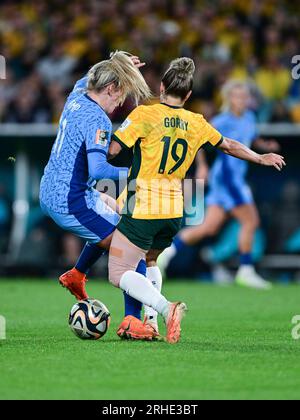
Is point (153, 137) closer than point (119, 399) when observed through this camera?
No

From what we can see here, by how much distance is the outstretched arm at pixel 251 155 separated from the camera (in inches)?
314

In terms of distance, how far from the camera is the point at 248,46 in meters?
18.3

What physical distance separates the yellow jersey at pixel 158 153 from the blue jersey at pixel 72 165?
0.42m

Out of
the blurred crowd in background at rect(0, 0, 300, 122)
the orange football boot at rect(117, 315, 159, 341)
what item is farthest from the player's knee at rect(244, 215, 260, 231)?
the orange football boot at rect(117, 315, 159, 341)

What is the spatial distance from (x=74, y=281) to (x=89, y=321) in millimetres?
865

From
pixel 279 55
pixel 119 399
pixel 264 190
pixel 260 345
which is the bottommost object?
pixel 119 399

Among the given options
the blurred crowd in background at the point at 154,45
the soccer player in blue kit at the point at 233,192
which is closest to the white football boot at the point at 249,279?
the soccer player in blue kit at the point at 233,192

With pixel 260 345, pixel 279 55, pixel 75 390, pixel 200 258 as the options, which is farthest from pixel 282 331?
pixel 279 55

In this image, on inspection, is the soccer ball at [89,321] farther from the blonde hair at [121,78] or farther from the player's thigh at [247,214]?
the player's thigh at [247,214]

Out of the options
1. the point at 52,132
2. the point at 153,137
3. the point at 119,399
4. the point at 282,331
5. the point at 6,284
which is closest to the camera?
the point at 119,399

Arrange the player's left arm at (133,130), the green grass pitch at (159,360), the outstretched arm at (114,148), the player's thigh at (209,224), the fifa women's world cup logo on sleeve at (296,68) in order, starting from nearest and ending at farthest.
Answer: the green grass pitch at (159,360), the player's left arm at (133,130), the outstretched arm at (114,148), the player's thigh at (209,224), the fifa women's world cup logo on sleeve at (296,68)

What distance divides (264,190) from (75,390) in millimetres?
12020

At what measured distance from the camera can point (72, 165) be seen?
27.0 feet

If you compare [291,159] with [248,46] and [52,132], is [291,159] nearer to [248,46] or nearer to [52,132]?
[248,46]
